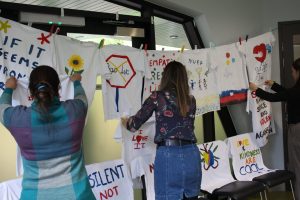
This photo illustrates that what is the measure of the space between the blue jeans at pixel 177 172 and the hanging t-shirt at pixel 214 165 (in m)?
1.13

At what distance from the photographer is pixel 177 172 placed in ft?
8.21

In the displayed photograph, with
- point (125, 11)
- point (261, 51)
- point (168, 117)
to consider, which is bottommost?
point (168, 117)

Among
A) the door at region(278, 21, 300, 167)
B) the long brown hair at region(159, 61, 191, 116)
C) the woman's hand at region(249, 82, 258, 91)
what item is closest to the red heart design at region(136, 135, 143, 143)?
the long brown hair at region(159, 61, 191, 116)

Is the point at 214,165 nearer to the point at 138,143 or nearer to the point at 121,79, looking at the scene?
the point at 138,143

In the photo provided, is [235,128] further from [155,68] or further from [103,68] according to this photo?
[103,68]

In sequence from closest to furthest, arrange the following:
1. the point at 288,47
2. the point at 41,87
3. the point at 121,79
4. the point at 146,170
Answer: the point at 41,87
the point at 121,79
the point at 146,170
the point at 288,47

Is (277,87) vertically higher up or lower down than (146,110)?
higher up

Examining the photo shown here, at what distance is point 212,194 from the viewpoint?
3.51 meters

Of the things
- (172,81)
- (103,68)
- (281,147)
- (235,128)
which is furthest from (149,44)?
(281,147)

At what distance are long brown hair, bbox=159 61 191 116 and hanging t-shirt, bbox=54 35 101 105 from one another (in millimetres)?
707

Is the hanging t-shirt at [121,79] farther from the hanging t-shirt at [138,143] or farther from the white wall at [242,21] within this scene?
the white wall at [242,21]

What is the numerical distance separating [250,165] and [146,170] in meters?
1.42

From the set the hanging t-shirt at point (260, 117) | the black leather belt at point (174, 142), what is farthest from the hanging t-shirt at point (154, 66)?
the hanging t-shirt at point (260, 117)

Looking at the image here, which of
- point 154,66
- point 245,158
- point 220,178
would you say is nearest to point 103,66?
point 154,66
